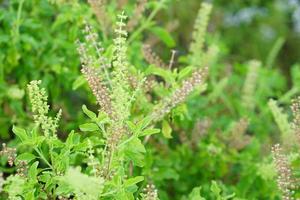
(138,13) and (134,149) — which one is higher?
(138,13)

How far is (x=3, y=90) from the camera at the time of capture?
2.82m

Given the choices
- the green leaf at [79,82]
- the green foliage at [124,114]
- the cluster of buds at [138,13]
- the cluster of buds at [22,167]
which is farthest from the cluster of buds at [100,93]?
the cluster of buds at [138,13]

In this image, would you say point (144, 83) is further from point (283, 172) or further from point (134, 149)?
point (283, 172)

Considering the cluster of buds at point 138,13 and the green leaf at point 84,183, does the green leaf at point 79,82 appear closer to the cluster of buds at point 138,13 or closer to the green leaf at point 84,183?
the cluster of buds at point 138,13

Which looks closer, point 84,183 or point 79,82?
point 84,183

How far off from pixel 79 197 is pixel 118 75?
39 cm

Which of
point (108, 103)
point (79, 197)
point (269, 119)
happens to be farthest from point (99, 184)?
point (269, 119)

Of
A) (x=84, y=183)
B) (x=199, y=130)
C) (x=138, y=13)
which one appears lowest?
(x=84, y=183)

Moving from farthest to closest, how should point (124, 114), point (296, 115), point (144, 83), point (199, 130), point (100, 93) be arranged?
1. point (199, 130)
2. point (144, 83)
3. point (296, 115)
4. point (100, 93)
5. point (124, 114)


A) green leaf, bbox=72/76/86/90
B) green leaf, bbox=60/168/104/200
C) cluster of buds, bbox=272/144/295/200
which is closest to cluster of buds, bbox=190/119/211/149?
green leaf, bbox=72/76/86/90

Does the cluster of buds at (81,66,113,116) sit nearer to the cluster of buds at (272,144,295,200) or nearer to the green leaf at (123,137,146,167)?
the green leaf at (123,137,146,167)

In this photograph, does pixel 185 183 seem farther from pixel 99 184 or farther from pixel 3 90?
pixel 99 184

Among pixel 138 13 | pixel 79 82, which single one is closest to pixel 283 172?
pixel 79 82

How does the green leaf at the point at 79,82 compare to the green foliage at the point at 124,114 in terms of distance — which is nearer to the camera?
the green foliage at the point at 124,114
